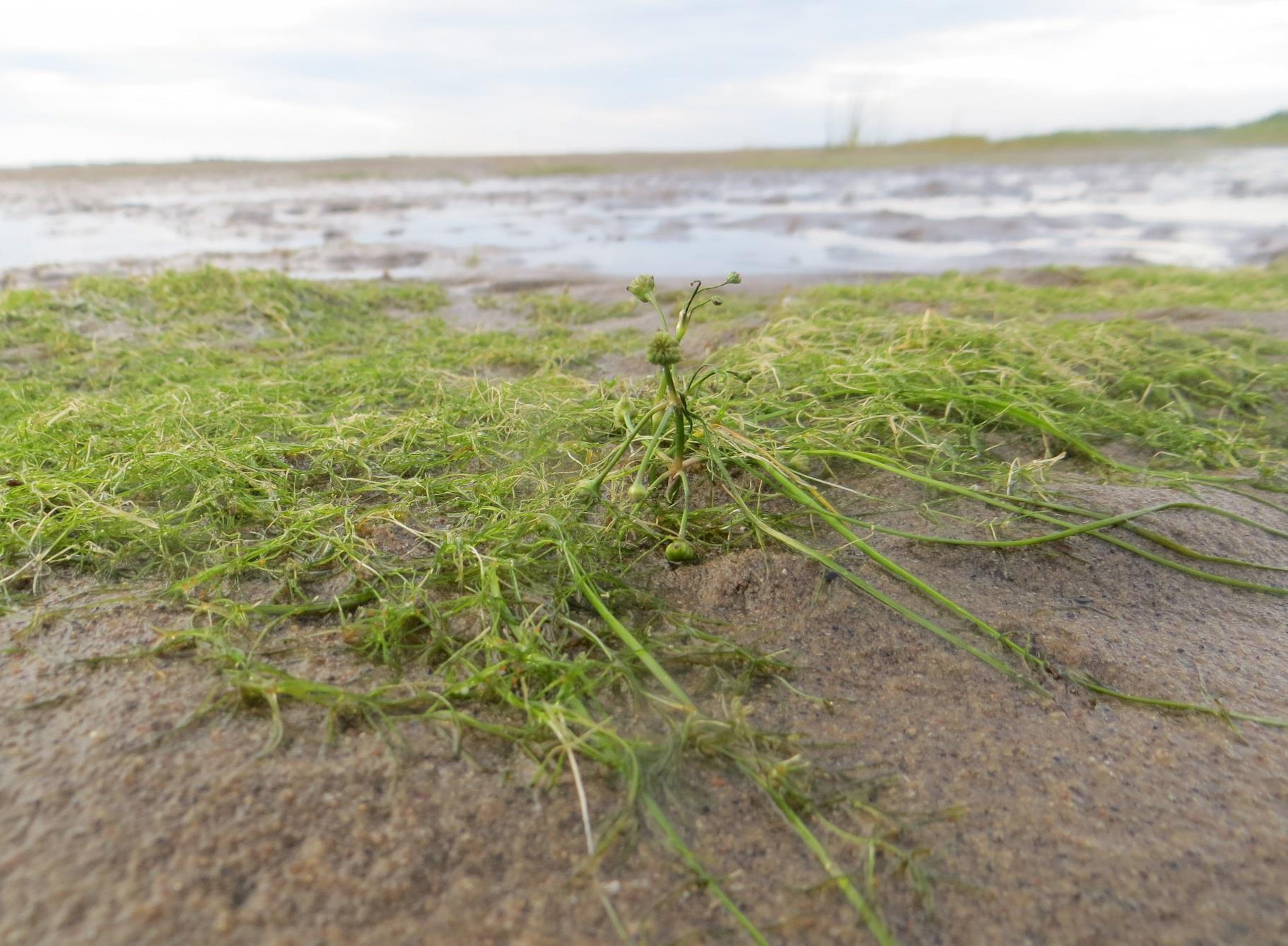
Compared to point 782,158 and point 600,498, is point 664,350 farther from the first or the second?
point 782,158

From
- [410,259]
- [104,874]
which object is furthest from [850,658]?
[410,259]

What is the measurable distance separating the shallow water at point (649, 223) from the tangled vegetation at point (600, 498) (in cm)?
503

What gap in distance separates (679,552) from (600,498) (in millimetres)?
223

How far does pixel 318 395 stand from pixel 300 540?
1.35m

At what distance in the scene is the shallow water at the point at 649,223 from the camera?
8.66 m

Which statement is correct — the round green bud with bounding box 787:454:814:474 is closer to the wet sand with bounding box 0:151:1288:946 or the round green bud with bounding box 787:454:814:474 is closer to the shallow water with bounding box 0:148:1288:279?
the wet sand with bounding box 0:151:1288:946

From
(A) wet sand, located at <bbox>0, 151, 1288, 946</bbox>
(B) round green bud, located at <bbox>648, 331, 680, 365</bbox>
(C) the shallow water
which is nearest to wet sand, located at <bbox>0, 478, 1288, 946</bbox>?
(A) wet sand, located at <bbox>0, 151, 1288, 946</bbox>

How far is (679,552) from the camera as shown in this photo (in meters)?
1.79

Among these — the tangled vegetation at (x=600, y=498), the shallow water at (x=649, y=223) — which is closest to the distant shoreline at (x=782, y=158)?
the shallow water at (x=649, y=223)

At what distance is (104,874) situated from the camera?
41.9 inches

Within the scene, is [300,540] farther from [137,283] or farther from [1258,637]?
[137,283]

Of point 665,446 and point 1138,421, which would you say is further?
point 1138,421

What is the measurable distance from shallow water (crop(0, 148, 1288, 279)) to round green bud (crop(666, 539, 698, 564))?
6.41 meters

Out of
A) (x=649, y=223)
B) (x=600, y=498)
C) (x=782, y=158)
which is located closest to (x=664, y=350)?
(x=600, y=498)
